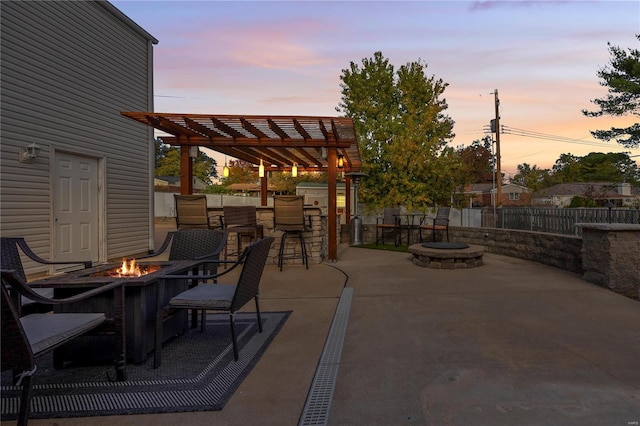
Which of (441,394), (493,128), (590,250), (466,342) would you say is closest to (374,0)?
(590,250)

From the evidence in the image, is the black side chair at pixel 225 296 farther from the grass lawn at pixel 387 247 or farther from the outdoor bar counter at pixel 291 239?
the grass lawn at pixel 387 247

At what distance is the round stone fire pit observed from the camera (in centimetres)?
706

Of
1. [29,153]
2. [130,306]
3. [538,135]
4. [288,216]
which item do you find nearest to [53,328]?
[130,306]

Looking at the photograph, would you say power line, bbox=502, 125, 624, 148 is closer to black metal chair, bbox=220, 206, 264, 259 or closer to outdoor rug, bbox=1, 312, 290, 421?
black metal chair, bbox=220, 206, 264, 259

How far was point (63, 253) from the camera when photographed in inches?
278

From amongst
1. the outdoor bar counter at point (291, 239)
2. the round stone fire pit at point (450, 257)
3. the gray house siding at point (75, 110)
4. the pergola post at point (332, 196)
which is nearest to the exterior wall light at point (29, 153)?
the gray house siding at point (75, 110)

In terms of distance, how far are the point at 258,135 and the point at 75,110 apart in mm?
3634

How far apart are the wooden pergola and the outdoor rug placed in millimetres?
4417

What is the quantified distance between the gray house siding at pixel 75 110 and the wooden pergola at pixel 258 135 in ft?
4.66

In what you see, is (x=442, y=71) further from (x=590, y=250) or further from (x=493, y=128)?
(x=590, y=250)

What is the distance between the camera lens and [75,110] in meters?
7.43

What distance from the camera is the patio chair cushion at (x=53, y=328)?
198 centimetres

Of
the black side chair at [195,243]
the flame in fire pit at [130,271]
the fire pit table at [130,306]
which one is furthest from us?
the black side chair at [195,243]

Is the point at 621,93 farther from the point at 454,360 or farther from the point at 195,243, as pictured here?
the point at 195,243
